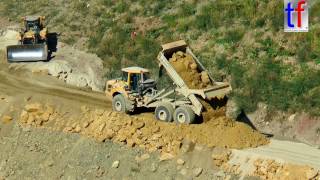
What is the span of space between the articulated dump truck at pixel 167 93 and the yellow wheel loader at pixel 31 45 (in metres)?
8.96

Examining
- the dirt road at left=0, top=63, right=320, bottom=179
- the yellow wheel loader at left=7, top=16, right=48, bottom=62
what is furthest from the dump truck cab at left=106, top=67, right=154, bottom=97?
the yellow wheel loader at left=7, top=16, right=48, bottom=62

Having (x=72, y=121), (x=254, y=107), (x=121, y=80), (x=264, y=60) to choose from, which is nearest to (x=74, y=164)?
(x=72, y=121)

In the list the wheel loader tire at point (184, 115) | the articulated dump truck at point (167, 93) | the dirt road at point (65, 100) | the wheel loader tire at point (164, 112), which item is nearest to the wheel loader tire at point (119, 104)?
the articulated dump truck at point (167, 93)

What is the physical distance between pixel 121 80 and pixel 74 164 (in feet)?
17.3

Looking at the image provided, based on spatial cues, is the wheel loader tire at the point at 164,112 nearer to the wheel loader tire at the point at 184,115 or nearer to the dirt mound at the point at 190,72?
→ the wheel loader tire at the point at 184,115

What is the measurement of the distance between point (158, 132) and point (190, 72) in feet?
10.3

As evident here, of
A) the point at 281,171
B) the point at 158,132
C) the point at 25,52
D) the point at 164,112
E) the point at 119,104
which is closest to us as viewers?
the point at 281,171

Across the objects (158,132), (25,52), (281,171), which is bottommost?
(281,171)

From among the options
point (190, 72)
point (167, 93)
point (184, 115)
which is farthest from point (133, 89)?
point (184, 115)

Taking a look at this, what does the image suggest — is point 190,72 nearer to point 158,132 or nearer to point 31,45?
point 158,132

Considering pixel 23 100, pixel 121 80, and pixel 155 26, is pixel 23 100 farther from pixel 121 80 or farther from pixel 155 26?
pixel 155 26

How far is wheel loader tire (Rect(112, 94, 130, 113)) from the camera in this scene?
25.6 metres

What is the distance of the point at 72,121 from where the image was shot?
24.4m

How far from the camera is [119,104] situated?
25938 millimetres
